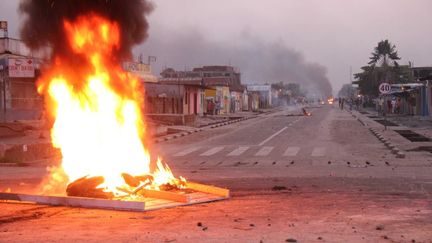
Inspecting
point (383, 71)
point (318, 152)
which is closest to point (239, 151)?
point (318, 152)

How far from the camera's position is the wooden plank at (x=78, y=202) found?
9.50 m

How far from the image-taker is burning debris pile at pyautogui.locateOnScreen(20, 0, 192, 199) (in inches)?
441

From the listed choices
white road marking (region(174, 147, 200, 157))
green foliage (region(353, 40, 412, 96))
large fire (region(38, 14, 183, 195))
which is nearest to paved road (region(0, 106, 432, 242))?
large fire (region(38, 14, 183, 195))

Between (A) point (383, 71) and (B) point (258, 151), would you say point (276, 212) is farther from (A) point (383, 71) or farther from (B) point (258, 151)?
(A) point (383, 71)

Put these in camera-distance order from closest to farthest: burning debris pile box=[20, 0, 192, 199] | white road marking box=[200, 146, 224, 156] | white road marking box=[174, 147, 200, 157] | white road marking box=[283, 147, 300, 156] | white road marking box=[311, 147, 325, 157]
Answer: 1. burning debris pile box=[20, 0, 192, 199]
2. white road marking box=[311, 147, 325, 157]
3. white road marking box=[283, 147, 300, 156]
4. white road marking box=[200, 146, 224, 156]
5. white road marking box=[174, 147, 200, 157]

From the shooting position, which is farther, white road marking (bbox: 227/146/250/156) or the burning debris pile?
white road marking (bbox: 227/146/250/156)

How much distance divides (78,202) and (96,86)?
Result: 2560 mm

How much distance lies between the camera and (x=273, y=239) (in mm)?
7199

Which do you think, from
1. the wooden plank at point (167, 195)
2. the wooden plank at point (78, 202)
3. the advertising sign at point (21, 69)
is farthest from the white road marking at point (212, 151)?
the wooden plank at point (78, 202)

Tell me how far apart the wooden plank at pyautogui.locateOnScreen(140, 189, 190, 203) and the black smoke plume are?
305 centimetres

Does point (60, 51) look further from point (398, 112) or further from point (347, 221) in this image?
point (398, 112)

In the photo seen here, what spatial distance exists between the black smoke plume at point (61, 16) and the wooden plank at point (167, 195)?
10.0ft

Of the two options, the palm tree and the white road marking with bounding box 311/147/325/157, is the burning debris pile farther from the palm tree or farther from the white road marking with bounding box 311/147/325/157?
the palm tree

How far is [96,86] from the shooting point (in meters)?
11.5
